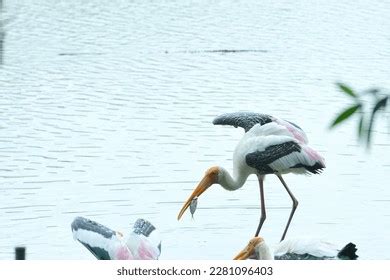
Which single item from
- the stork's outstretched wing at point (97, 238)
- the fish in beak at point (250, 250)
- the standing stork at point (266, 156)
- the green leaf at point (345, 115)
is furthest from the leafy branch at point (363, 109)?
the standing stork at point (266, 156)

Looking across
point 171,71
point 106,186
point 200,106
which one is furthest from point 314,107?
point 106,186

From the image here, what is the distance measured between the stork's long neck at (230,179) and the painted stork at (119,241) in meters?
1.65

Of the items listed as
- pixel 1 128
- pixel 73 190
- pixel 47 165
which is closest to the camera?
pixel 73 190

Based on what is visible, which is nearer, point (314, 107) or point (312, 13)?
point (314, 107)

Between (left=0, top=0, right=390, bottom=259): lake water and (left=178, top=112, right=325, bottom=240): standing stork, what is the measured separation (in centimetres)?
19

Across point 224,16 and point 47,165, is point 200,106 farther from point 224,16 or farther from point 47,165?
point 224,16

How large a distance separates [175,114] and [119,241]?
490cm

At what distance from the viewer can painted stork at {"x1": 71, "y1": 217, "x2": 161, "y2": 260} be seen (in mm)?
6309

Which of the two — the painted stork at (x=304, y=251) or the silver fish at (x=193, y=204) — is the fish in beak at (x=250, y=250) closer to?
the painted stork at (x=304, y=251)

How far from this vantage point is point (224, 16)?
18.3 m

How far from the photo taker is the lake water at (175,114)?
8086 mm

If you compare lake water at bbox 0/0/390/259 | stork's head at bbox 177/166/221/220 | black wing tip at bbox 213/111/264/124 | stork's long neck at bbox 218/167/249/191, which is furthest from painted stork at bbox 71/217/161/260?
black wing tip at bbox 213/111/264/124

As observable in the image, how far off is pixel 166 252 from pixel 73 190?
1.57 meters

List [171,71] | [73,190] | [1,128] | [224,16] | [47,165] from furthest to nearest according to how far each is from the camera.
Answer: [224,16], [171,71], [1,128], [47,165], [73,190]
